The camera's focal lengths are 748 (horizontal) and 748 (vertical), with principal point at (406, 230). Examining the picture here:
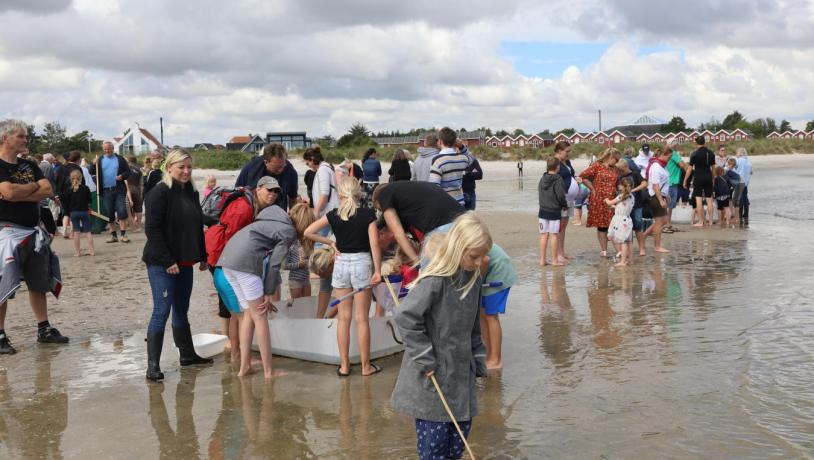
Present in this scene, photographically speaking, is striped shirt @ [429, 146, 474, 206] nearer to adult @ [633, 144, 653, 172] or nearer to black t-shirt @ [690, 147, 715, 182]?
adult @ [633, 144, 653, 172]

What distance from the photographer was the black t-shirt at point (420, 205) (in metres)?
5.55

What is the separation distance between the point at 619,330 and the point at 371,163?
9.15 meters

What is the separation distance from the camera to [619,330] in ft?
23.3

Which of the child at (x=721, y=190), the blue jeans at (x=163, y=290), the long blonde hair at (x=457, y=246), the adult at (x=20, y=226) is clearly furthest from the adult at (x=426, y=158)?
the child at (x=721, y=190)

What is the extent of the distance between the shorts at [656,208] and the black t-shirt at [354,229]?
7418mm

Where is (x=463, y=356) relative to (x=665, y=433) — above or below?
above

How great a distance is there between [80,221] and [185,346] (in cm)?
789

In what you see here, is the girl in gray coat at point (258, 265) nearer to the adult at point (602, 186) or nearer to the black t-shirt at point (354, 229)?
the black t-shirt at point (354, 229)

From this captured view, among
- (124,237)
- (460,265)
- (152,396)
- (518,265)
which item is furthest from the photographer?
(124,237)

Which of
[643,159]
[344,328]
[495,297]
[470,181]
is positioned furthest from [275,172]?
[643,159]

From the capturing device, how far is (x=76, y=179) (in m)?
13.0

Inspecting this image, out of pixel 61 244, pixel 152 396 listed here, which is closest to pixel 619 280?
pixel 152 396

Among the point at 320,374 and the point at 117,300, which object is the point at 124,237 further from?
the point at 320,374

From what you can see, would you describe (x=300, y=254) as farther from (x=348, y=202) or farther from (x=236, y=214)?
(x=348, y=202)
